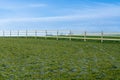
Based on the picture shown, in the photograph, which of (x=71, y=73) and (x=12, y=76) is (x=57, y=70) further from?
(x=12, y=76)

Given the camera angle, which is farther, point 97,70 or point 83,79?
point 97,70

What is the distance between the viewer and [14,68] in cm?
1480

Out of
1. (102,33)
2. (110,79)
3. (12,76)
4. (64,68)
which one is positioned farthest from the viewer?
(102,33)

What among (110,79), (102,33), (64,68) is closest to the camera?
(110,79)

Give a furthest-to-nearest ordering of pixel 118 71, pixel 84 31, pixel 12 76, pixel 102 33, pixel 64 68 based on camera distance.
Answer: pixel 84 31 → pixel 102 33 → pixel 64 68 → pixel 118 71 → pixel 12 76

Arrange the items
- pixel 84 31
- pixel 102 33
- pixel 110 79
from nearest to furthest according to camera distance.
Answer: pixel 110 79 < pixel 102 33 < pixel 84 31

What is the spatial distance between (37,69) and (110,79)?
13.3ft

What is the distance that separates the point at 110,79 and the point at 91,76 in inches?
36.9

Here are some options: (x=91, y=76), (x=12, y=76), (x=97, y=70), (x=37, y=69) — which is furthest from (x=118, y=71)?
(x=12, y=76)

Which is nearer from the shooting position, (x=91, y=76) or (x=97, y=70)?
(x=91, y=76)

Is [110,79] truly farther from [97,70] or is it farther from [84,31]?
[84,31]

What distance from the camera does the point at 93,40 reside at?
137 ft

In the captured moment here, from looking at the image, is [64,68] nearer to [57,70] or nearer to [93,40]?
[57,70]

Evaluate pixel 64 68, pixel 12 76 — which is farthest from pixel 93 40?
pixel 12 76
